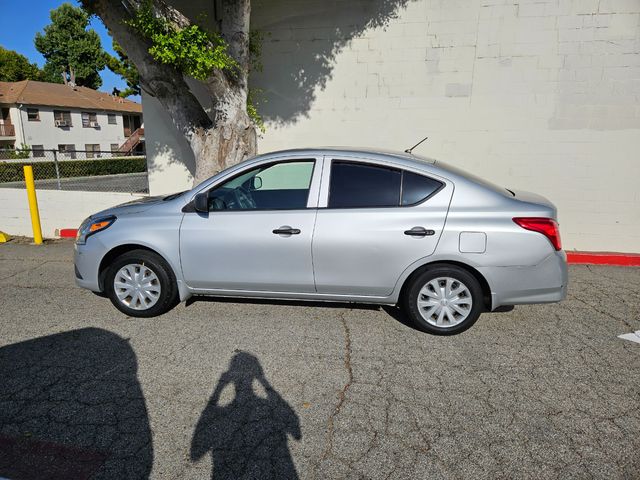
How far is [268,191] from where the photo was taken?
4125 millimetres

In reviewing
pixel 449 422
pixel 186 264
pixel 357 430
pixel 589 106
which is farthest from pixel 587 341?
pixel 589 106

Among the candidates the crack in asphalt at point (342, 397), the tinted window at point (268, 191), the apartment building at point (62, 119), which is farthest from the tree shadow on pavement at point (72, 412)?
the apartment building at point (62, 119)

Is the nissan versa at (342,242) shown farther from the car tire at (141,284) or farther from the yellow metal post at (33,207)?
the yellow metal post at (33,207)

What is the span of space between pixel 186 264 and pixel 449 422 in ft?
8.64

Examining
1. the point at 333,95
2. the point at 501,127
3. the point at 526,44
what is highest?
the point at 526,44

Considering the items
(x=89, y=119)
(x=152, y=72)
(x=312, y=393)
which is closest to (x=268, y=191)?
(x=312, y=393)

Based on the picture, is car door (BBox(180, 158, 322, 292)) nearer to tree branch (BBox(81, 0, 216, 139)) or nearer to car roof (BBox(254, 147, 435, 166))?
car roof (BBox(254, 147, 435, 166))

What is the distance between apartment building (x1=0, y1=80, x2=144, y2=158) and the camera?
32000mm

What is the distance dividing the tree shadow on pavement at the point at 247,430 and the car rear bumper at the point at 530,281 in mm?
2041

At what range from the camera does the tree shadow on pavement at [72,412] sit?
2.32 m

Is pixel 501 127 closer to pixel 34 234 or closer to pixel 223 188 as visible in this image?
pixel 223 188

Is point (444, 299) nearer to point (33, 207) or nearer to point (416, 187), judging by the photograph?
point (416, 187)

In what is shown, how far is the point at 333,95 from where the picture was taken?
6.95 metres

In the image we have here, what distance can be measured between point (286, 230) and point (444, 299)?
60.5 inches
